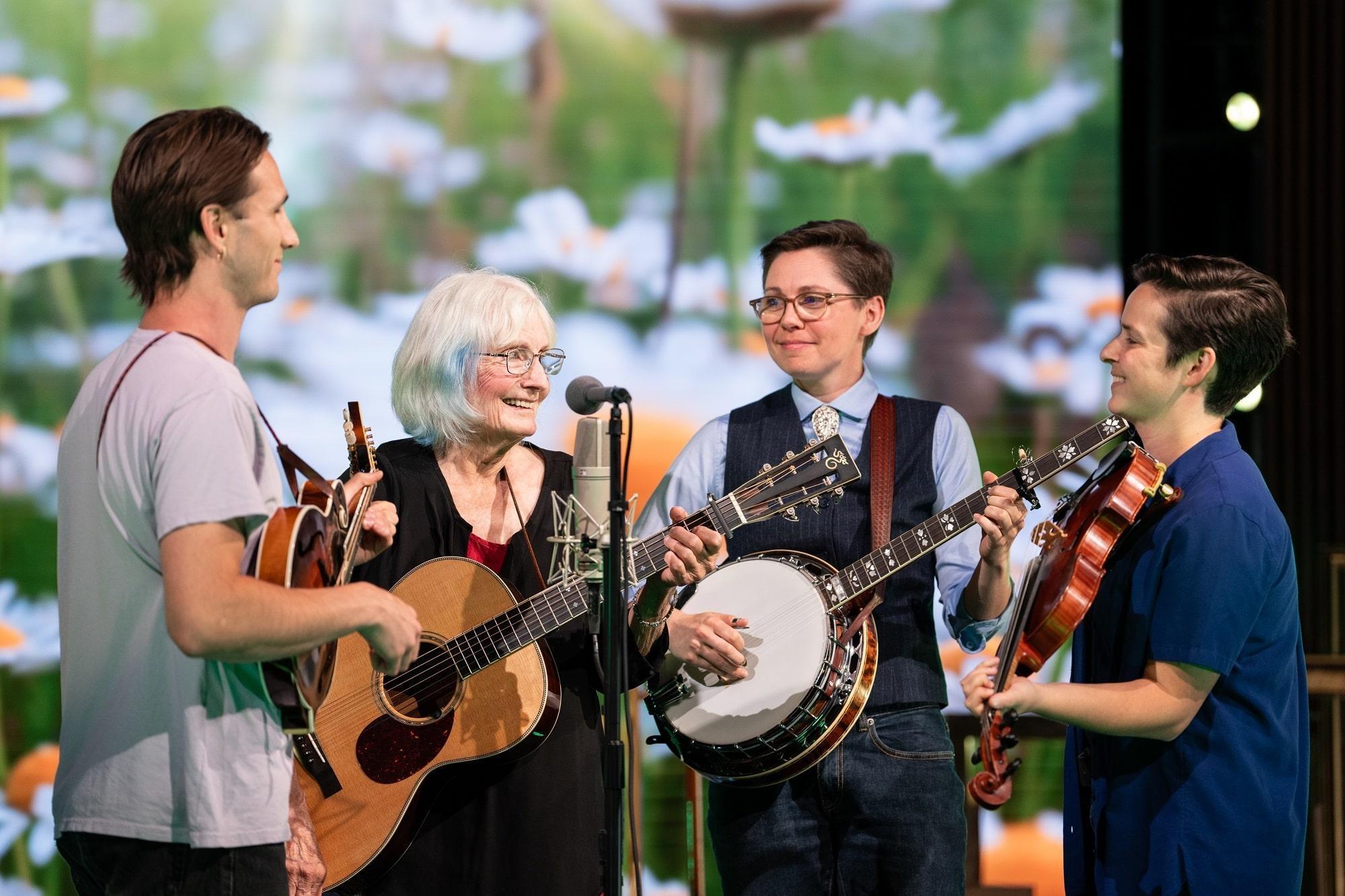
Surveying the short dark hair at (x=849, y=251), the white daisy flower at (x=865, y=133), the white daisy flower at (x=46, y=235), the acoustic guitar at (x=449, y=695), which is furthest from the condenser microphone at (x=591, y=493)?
the white daisy flower at (x=46, y=235)

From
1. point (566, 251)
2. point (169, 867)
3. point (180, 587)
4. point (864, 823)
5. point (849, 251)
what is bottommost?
→ point (864, 823)

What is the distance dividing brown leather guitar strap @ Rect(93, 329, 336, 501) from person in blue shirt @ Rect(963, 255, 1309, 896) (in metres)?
1.27

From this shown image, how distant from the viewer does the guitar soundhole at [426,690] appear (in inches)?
116

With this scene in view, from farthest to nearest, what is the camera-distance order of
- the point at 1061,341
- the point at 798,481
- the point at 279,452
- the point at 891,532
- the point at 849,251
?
the point at 1061,341
the point at 849,251
the point at 891,532
the point at 798,481
the point at 279,452

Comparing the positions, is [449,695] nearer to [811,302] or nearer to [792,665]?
[792,665]

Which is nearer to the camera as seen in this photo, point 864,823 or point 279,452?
point 279,452

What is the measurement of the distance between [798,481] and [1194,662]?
2.93ft

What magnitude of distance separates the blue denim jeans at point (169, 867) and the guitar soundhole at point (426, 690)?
0.93 meters

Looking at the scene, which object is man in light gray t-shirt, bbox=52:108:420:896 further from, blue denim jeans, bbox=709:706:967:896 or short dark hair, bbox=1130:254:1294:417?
short dark hair, bbox=1130:254:1294:417

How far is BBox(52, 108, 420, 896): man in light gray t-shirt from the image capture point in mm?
1912

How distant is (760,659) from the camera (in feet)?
10.2

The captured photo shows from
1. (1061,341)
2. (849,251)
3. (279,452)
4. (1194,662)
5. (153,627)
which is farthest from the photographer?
(1061,341)

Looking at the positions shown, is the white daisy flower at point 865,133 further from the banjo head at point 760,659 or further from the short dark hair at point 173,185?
the short dark hair at point 173,185

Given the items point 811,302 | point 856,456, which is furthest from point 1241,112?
point 856,456
